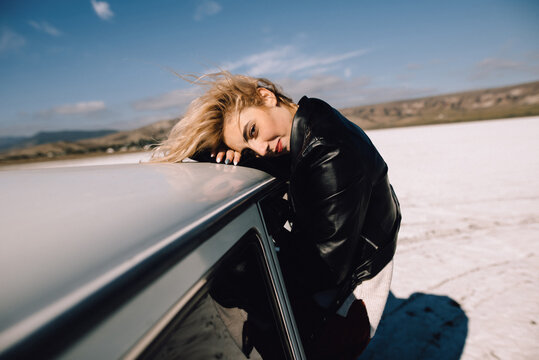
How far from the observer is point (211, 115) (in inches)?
78.4

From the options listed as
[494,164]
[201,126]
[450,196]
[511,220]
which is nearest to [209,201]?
[201,126]

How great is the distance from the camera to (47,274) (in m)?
0.42

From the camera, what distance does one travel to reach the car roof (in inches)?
14.9

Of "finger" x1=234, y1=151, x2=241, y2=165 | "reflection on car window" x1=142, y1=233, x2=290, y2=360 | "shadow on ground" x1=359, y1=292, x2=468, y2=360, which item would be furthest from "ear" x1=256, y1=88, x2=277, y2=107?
"shadow on ground" x1=359, y1=292, x2=468, y2=360

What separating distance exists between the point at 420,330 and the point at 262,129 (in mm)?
2146

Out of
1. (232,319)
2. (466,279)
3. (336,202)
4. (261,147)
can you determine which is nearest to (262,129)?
(261,147)

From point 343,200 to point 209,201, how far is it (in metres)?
0.56

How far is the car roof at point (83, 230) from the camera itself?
38 centimetres

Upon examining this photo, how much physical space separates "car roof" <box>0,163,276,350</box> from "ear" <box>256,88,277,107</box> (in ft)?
3.54

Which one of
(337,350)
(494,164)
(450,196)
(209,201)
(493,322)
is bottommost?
(494,164)

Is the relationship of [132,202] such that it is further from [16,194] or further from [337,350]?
[337,350]

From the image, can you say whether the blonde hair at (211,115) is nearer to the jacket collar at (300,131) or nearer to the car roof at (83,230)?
the jacket collar at (300,131)

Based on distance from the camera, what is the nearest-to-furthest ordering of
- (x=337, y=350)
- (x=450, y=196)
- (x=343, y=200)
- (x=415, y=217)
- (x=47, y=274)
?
(x=47, y=274) < (x=343, y=200) < (x=337, y=350) < (x=415, y=217) < (x=450, y=196)

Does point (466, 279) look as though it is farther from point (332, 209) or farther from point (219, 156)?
point (219, 156)
